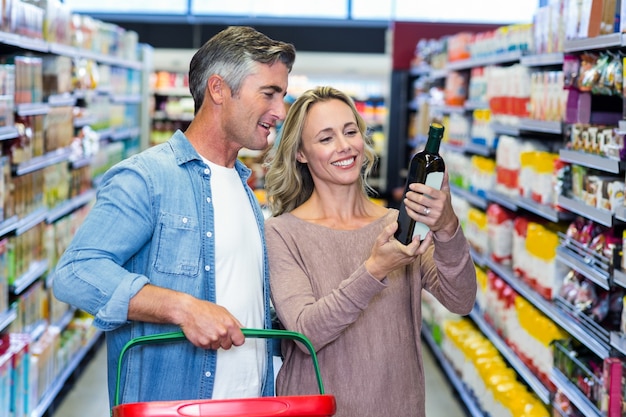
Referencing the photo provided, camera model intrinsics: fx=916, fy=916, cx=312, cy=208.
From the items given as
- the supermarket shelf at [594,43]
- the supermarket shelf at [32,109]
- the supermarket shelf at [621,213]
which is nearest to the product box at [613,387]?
the supermarket shelf at [621,213]

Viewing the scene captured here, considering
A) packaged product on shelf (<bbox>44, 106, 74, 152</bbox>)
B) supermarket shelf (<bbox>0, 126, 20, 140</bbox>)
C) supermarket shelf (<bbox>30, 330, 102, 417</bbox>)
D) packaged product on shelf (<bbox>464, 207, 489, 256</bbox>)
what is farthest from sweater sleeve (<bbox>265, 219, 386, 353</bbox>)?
packaged product on shelf (<bbox>44, 106, 74, 152</bbox>)

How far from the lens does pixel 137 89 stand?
34.6 feet

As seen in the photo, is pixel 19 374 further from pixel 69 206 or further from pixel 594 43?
pixel 594 43

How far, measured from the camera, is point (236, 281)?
7.60 feet

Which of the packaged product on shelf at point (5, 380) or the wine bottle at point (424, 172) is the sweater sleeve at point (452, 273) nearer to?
the wine bottle at point (424, 172)

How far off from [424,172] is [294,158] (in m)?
0.57

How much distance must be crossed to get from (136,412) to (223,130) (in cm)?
82

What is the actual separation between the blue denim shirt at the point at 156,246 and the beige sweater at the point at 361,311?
0.29 meters

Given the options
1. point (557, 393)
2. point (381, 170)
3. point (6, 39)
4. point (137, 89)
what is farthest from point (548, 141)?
point (381, 170)

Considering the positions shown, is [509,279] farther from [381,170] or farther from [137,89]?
[381,170]

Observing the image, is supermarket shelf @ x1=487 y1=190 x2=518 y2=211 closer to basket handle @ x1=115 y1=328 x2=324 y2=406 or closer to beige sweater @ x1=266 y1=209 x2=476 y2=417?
beige sweater @ x1=266 y1=209 x2=476 y2=417

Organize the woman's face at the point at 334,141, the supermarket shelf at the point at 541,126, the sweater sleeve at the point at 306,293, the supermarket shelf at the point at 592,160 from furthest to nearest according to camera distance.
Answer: the supermarket shelf at the point at 541,126 < the supermarket shelf at the point at 592,160 < the woman's face at the point at 334,141 < the sweater sleeve at the point at 306,293

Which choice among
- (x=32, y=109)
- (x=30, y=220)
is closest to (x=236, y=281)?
(x=30, y=220)

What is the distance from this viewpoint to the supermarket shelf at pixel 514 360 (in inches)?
167
